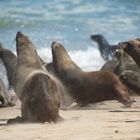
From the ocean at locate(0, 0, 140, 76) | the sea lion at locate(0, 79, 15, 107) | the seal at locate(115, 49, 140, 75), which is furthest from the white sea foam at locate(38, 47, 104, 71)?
the sea lion at locate(0, 79, 15, 107)

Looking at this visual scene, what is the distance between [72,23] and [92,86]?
2026 cm

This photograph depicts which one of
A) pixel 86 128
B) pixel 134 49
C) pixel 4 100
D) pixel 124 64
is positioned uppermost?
pixel 134 49

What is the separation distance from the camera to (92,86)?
36.0 feet

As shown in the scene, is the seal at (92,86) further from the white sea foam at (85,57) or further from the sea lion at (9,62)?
the white sea foam at (85,57)

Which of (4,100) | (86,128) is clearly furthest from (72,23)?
(86,128)

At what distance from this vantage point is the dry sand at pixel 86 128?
7007mm

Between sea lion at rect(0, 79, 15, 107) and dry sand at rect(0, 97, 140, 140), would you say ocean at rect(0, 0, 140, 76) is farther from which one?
dry sand at rect(0, 97, 140, 140)

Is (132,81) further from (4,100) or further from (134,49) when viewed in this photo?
(4,100)

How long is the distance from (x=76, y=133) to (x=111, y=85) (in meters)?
3.70

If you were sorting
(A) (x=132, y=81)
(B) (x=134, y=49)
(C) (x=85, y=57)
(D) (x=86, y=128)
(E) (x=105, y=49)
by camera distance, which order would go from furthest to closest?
(C) (x=85, y=57) → (E) (x=105, y=49) → (A) (x=132, y=81) → (B) (x=134, y=49) → (D) (x=86, y=128)

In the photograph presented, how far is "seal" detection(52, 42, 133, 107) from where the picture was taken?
35.7 feet

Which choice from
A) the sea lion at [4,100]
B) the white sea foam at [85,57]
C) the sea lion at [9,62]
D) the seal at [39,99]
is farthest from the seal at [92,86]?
the white sea foam at [85,57]

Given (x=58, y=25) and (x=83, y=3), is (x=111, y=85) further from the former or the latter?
(x=83, y=3)

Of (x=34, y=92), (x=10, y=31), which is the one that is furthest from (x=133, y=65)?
(x=10, y=31)
